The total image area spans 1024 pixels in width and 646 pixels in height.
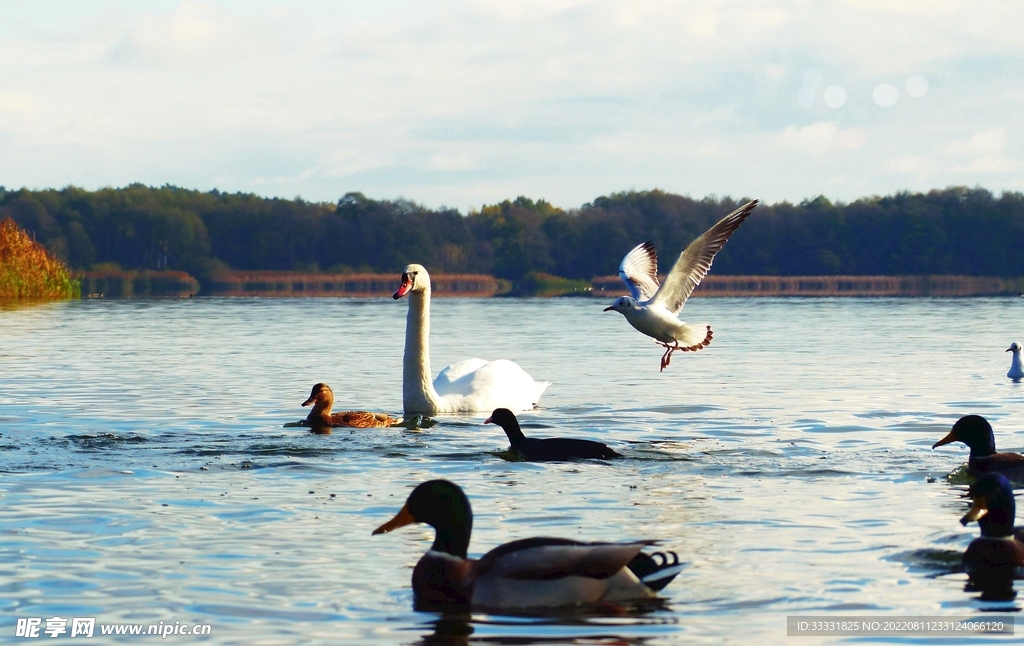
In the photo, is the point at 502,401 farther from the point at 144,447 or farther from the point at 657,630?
the point at 657,630

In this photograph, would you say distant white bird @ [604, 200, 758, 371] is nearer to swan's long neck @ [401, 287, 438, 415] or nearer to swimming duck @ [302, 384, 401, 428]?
swan's long neck @ [401, 287, 438, 415]

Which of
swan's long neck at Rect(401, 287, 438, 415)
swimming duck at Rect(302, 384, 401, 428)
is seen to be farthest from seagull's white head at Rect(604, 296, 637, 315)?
Result: swimming duck at Rect(302, 384, 401, 428)

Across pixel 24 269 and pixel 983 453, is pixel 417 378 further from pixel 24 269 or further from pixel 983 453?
pixel 24 269

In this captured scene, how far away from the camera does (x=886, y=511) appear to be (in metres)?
9.46

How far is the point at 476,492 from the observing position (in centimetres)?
1041

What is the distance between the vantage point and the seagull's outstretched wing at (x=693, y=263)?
50.9 feet

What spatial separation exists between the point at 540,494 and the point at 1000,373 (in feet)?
45.7

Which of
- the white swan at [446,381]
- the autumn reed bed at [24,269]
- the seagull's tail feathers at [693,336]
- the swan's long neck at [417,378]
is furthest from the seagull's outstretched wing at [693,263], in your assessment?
the autumn reed bed at [24,269]

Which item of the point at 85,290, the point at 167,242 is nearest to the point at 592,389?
the point at 85,290

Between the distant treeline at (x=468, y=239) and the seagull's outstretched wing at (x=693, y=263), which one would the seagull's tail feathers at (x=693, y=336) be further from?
the distant treeline at (x=468, y=239)

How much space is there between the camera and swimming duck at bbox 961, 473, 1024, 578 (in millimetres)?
7727

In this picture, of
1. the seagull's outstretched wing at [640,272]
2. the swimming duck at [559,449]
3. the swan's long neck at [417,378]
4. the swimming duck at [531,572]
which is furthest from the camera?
the seagull's outstretched wing at [640,272]

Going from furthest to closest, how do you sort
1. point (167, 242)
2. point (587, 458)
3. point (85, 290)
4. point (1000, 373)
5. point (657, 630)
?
point (167, 242)
point (85, 290)
point (1000, 373)
point (587, 458)
point (657, 630)

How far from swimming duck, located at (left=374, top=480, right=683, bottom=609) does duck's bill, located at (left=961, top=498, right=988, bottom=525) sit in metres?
2.04
